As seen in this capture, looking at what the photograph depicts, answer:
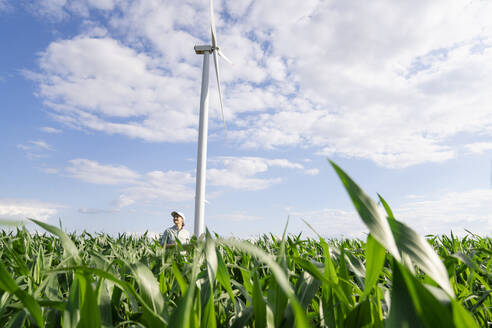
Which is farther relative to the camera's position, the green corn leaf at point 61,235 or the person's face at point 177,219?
the person's face at point 177,219

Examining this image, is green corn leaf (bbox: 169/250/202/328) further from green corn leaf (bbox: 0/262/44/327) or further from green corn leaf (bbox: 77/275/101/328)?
green corn leaf (bbox: 0/262/44/327)

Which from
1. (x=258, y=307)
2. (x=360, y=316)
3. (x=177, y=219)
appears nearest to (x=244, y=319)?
(x=258, y=307)

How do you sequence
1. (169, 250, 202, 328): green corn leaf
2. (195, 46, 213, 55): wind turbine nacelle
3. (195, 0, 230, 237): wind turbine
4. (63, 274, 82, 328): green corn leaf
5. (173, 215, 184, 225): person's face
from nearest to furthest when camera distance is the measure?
(169, 250, 202, 328): green corn leaf < (63, 274, 82, 328): green corn leaf < (173, 215, 184, 225): person's face < (195, 0, 230, 237): wind turbine < (195, 46, 213, 55): wind turbine nacelle

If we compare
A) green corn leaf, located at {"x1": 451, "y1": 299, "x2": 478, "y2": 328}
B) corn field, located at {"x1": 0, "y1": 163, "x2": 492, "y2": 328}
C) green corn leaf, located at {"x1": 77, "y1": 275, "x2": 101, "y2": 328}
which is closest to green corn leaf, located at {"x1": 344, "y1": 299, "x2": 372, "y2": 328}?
corn field, located at {"x1": 0, "y1": 163, "x2": 492, "y2": 328}

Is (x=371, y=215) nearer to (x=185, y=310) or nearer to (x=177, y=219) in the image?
(x=185, y=310)

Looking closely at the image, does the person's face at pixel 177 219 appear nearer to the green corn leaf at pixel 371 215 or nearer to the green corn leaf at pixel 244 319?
the green corn leaf at pixel 244 319

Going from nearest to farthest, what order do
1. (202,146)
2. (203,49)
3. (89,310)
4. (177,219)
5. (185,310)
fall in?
(185,310) < (89,310) < (177,219) < (202,146) < (203,49)

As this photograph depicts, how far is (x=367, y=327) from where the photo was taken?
843mm

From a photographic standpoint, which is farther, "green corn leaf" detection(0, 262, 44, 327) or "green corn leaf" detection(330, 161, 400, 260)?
"green corn leaf" detection(0, 262, 44, 327)

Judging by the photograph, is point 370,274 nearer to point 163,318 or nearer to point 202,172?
point 163,318

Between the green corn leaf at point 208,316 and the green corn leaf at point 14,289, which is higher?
the green corn leaf at point 14,289

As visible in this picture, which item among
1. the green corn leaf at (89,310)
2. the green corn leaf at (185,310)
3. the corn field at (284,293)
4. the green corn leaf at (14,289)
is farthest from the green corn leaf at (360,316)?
the green corn leaf at (14,289)

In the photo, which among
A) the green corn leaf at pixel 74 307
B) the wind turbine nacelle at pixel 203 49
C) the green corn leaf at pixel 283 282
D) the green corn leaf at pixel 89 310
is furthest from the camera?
the wind turbine nacelle at pixel 203 49

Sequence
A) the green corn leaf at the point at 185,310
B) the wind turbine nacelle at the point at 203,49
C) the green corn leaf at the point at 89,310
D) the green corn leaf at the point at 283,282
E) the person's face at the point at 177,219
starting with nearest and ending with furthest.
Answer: the green corn leaf at the point at 283,282 → the green corn leaf at the point at 185,310 → the green corn leaf at the point at 89,310 → the person's face at the point at 177,219 → the wind turbine nacelle at the point at 203,49
